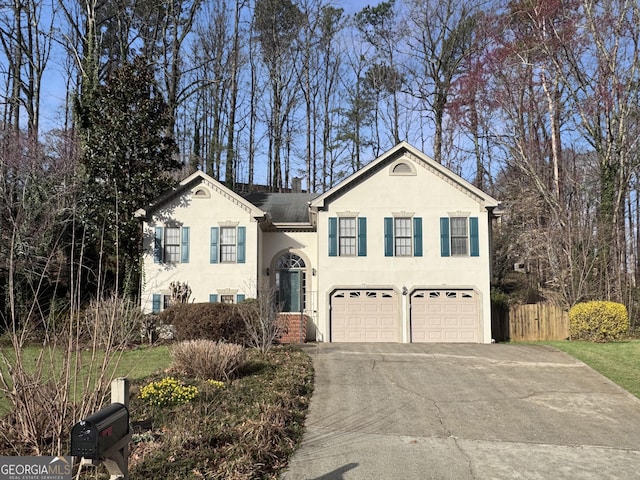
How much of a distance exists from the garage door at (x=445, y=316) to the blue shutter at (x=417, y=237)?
1466 millimetres

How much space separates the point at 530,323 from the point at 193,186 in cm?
1428

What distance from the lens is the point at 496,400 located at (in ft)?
32.1

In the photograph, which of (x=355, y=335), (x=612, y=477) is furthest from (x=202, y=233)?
(x=612, y=477)

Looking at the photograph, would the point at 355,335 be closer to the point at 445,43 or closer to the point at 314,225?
the point at 314,225

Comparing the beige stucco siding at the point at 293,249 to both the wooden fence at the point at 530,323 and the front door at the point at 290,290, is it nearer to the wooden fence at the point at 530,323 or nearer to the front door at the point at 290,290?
the front door at the point at 290,290

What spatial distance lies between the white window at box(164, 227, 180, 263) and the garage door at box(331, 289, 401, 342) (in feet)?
20.5

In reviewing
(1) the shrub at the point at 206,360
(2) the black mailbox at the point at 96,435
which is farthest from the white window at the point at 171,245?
(2) the black mailbox at the point at 96,435

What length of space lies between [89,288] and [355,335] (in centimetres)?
1084

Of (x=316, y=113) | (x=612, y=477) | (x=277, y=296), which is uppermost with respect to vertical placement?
(x=316, y=113)

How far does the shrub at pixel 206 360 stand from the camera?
10.0 metres

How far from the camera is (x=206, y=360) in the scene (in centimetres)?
1001

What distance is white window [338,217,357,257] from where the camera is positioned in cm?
1884

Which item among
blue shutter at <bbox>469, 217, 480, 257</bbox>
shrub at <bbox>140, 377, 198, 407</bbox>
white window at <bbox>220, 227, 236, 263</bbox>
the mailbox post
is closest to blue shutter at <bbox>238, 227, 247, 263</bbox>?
white window at <bbox>220, 227, 236, 263</bbox>

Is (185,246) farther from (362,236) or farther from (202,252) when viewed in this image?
(362,236)
